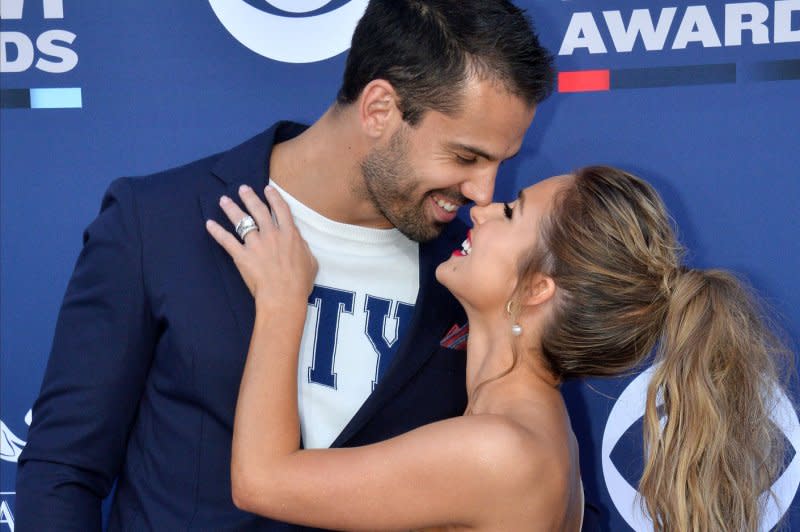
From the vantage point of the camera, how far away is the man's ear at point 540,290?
147cm

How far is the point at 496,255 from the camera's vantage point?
148cm

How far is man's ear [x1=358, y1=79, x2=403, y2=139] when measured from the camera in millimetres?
1535

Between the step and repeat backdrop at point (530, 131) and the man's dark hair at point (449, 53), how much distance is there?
0.42m

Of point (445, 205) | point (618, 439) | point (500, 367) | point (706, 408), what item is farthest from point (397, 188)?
point (618, 439)

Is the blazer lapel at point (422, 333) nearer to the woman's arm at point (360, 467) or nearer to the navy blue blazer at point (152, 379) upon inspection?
the navy blue blazer at point (152, 379)

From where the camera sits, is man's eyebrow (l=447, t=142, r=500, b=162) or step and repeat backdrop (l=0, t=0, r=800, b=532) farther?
step and repeat backdrop (l=0, t=0, r=800, b=532)

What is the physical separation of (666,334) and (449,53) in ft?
1.76

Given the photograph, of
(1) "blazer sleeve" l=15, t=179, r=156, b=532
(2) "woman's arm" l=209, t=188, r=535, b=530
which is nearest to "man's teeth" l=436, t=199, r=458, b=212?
(2) "woman's arm" l=209, t=188, r=535, b=530

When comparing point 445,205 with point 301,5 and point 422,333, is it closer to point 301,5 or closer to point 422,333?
point 422,333

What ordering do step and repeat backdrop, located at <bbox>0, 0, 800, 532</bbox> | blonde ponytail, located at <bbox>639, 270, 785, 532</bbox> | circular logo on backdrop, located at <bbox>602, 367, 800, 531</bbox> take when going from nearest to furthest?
blonde ponytail, located at <bbox>639, 270, 785, 532</bbox> → step and repeat backdrop, located at <bbox>0, 0, 800, 532</bbox> → circular logo on backdrop, located at <bbox>602, 367, 800, 531</bbox>

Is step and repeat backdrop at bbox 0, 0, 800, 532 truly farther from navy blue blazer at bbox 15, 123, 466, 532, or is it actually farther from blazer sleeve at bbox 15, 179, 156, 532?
blazer sleeve at bbox 15, 179, 156, 532

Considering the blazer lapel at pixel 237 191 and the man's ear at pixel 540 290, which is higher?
the blazer lapel at pixel 237 191

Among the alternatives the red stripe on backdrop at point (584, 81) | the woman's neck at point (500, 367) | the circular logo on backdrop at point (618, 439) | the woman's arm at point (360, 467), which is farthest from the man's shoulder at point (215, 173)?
Result: the circular logo on backdrop at point (618, 439)

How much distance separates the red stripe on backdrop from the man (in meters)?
0.40
